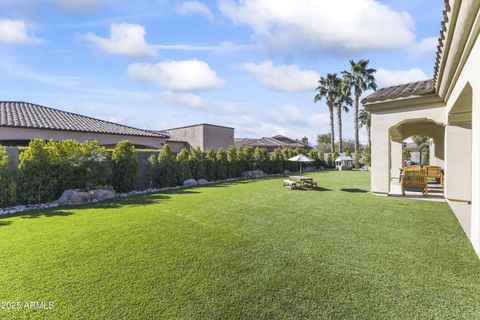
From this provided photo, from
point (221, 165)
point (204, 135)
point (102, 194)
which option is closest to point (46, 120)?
point (102, 194)

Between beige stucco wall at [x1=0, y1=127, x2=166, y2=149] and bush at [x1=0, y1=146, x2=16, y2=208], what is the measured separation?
612 cm

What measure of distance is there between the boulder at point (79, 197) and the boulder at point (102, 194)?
285mm

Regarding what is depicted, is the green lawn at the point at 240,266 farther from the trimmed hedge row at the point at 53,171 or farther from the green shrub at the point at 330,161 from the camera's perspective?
the green shrub at the point at 330,161

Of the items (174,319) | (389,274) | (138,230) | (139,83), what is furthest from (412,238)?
(139,83)

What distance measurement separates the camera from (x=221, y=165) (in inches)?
768

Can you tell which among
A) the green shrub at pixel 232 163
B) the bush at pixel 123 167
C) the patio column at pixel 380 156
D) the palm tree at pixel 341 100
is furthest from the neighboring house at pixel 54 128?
the palm tree at pixel 341 100

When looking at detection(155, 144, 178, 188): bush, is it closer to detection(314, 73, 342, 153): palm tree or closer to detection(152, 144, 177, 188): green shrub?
detection(152, 144, 177, 188): green shrub

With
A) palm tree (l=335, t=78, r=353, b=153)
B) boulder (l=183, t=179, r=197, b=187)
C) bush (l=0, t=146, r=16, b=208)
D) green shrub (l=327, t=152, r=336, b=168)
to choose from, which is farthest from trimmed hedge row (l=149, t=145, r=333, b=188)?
palm tree (l=335, t=78, r=353, b=153)

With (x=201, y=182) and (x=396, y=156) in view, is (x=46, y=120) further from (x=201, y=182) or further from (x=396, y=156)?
(x=396, y=156)

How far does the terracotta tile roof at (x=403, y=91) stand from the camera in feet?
33.7

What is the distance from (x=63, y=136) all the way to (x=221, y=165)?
1047 cm

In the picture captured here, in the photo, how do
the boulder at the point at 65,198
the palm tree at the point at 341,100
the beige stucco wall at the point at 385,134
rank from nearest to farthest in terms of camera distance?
the boulder at the point at 65,198 < the beige stucco wall at the point at 385,134 < the palm tree at the point at 341,100

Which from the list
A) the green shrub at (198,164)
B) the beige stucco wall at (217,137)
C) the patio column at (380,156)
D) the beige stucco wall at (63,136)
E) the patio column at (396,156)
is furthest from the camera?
the beige stucco wall at (217,137)

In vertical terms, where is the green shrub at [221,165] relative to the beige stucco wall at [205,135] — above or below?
below
